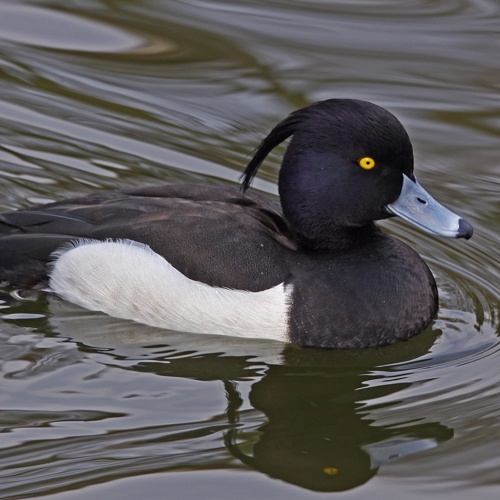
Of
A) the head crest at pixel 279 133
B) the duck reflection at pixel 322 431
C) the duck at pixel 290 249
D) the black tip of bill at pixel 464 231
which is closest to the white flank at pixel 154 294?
the duck at pixel 290 249

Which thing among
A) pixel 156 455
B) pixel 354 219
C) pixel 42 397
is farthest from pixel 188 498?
pixel 354 219

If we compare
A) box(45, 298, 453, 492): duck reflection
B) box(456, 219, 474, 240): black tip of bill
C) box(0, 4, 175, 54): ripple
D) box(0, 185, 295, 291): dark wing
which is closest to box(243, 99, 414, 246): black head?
box(0, 185, 295, 291): dark wing

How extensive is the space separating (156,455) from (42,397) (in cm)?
71

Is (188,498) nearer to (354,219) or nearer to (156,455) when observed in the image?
(156,455)

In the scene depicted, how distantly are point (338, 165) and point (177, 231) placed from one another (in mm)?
835

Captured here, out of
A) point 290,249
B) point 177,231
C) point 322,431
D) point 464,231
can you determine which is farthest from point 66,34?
point 322,431

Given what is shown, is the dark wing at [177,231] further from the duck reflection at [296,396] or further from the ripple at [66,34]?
the ripple at [66,34]

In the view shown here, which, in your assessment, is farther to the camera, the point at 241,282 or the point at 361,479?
the point at 241,282

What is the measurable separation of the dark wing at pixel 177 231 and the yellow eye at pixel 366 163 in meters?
0.54

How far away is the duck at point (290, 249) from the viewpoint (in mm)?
5801

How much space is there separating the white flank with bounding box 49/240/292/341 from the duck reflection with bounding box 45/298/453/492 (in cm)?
7

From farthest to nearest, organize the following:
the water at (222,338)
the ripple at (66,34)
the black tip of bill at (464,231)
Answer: the ripple at (66,34) < the black tip of bill at (464,231) < the water at (222,338)

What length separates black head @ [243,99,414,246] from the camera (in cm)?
572

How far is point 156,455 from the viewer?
4906 mm
